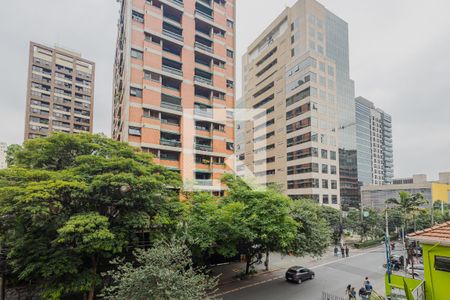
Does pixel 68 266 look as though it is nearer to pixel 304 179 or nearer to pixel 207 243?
pixel 207 243

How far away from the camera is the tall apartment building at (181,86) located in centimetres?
2755

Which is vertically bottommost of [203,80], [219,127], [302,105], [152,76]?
[219,127]

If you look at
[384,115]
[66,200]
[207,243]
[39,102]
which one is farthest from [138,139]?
[384,115]

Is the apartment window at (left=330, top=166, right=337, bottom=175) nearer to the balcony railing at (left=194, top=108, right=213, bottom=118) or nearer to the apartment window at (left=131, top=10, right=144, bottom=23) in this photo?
the balcony railing at (left=194, top=108, right=213, bottom=118)

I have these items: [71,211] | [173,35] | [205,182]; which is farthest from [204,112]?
[71,211]

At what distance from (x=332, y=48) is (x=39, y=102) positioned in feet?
225

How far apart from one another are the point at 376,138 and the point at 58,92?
4683 inches

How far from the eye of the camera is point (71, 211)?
1380 centimetres

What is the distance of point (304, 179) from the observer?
1877 inches

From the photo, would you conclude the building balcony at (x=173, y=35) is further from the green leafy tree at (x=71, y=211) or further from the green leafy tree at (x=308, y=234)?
the green leafy tree at (x=308, y=234)

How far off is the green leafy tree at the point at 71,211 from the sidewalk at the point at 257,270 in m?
7.04

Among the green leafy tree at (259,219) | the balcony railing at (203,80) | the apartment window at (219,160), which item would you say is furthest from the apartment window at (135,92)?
the green leafy tree at (259,219)

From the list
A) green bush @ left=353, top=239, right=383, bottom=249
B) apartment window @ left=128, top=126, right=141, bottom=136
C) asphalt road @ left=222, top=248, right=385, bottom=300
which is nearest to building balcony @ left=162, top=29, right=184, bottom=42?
apartment window @ left=128, top=126, right=141, bottom=136

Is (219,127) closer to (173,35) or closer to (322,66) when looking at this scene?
(173,35)
